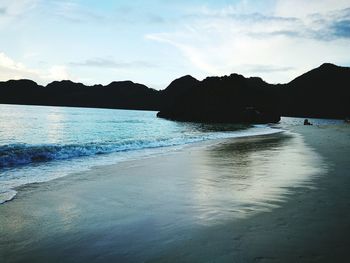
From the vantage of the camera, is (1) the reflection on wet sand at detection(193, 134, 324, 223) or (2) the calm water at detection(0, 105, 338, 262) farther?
(1) the reflection on wet sand at detection(193, 134, 324, 223)

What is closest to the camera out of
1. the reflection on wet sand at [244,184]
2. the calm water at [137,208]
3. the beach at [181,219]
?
the beach at [181,219]

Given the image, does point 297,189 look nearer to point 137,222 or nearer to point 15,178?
point 137,222

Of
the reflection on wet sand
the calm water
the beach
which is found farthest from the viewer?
the reflection on wet sand

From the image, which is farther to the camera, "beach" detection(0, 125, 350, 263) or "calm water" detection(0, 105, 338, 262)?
"calm water" detection(0, 105, 338, 262)

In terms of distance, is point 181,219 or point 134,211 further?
point 134,211

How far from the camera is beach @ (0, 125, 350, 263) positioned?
13.3ft

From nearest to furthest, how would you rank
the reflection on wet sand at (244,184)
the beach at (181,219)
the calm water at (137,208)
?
the beach at (181,219) < the calm water at (137,208) < the reflection on wet sand at (244,184)

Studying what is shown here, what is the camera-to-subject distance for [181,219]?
18.2 feet

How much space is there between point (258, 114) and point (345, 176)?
9994cm

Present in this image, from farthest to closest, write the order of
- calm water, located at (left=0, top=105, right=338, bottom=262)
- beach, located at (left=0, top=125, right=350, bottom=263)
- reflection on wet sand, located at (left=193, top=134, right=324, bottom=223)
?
reflection on wet sand, located at (left=193, top=134, right=324, bottom=223) < calm water, located at (left=0, top=105, right=338, bottom=262) < beach, located at (left=0, top=125, right=350, bottom=263)

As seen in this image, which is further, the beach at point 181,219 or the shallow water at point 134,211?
the shallow water at point 134,211

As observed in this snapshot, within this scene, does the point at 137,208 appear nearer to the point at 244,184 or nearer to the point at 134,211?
the point at 134,211

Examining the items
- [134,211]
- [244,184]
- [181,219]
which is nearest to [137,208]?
[134,211]

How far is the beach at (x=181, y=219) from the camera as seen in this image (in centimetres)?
407
